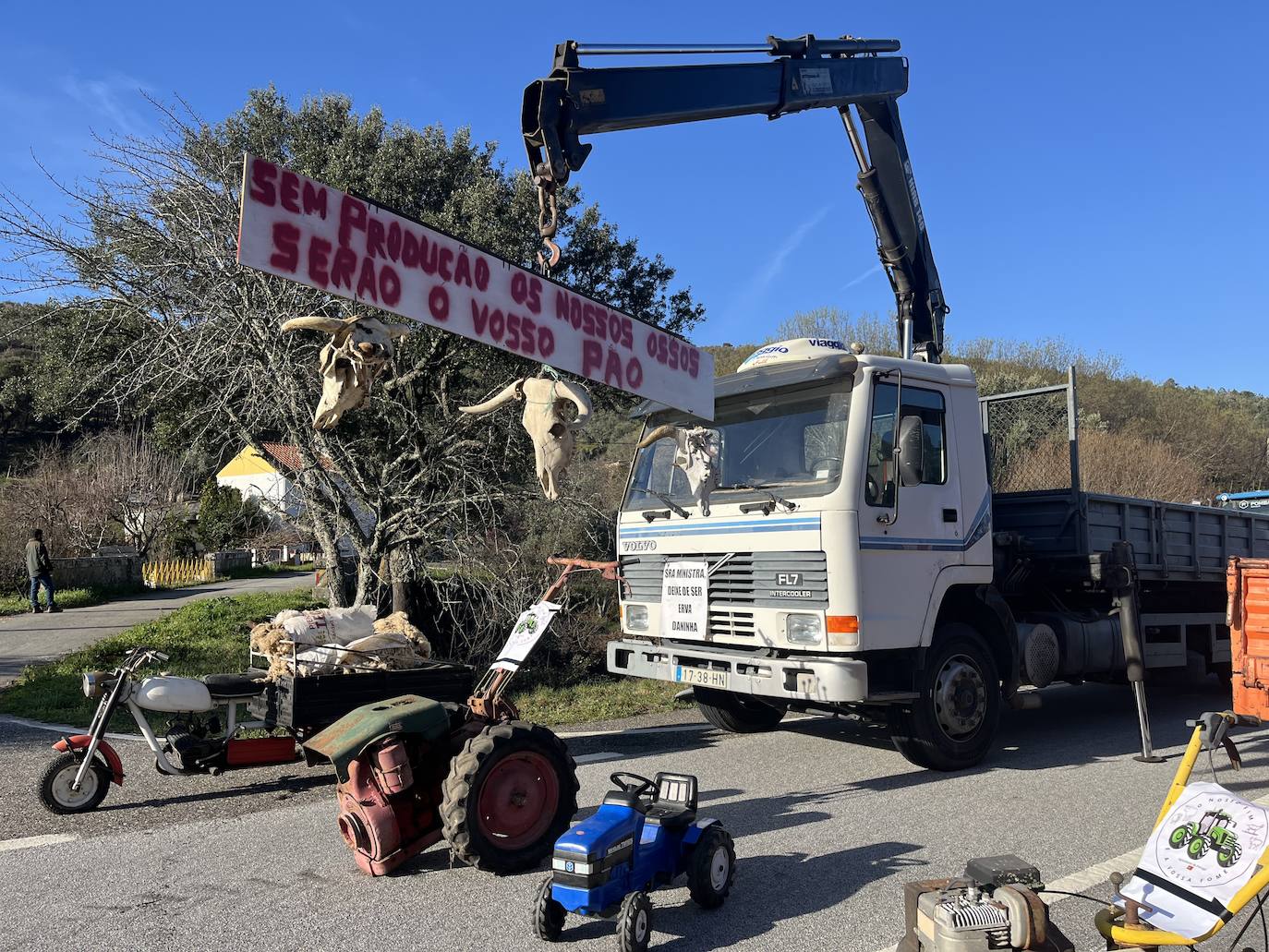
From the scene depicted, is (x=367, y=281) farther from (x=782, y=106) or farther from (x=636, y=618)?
(x=782, y=106)

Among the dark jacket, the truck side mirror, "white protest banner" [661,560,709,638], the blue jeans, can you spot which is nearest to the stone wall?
the blue jeans

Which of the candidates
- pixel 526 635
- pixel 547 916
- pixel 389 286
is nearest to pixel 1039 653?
pixel 526 635

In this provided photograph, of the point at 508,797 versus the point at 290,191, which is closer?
the point at 290,191

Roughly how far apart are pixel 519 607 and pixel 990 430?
18.2ft

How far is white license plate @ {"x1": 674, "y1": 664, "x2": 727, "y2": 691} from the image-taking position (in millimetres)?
6844

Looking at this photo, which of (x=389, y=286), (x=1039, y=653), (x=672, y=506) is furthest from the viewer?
(x=1039, y=653)

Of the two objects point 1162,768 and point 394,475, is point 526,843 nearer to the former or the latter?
point 1162,768

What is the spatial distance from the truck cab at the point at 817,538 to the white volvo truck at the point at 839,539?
16mm

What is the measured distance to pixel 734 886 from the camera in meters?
4.66

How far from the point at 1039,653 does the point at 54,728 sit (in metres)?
8.60

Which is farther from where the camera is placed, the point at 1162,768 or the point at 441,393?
the point at 441,393

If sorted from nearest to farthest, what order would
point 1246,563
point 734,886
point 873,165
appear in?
point 734,886 < point 1246,563 < point 873,165

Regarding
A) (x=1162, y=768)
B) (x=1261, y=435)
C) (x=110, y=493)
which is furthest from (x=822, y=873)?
(x=1261, y=435)

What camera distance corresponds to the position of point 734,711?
870 centimetres
